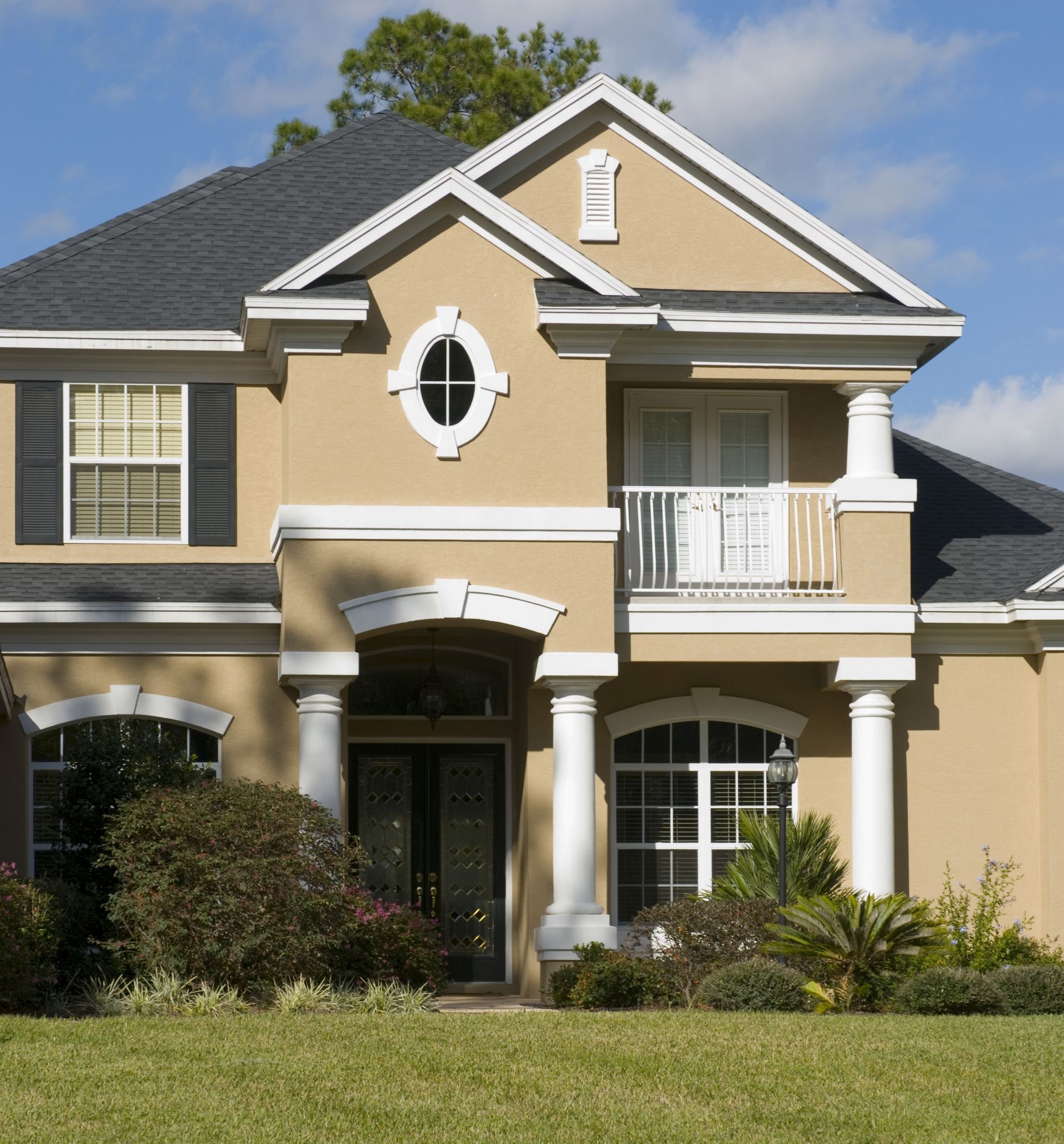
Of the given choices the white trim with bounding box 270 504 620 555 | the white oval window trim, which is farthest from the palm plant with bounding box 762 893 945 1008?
the white oval window trim

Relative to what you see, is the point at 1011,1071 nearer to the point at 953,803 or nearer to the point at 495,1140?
the point at 495,1140

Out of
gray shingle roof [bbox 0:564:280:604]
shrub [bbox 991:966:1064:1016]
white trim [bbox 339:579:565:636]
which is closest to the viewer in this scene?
shrub [bbox 991:966:1064:1016]

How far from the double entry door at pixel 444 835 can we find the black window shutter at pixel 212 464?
8.94 feet

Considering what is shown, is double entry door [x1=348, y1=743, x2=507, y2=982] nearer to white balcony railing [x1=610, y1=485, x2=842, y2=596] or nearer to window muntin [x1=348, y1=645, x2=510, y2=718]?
window muntin [x1=348, y1=645, x2=510, y2=718]

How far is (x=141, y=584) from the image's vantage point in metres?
16.7

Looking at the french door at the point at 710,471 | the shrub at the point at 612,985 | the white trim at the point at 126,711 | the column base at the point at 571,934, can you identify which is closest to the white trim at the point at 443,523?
the french door at the point at 710,471

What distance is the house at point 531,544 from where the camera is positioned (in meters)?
15.8

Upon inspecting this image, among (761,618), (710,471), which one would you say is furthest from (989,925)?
(710,471)

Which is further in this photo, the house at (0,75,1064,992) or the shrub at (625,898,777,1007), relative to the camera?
the house at (0,75,1064,992)

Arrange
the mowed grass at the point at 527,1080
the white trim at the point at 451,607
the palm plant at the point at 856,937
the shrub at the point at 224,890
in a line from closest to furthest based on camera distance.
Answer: the mowed grass at the point at 527,1080 < the shrub at the point at 224,890 < the palm plant at the point at 856,937 < the white trim at the point at 451,607

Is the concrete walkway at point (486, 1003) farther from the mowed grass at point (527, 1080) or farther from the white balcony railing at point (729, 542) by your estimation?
the white balcony railing at point (729, 542)

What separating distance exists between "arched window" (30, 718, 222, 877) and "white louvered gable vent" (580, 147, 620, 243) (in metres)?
6.48

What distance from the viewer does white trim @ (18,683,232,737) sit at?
53.0 ft

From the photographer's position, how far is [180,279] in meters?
18.1
